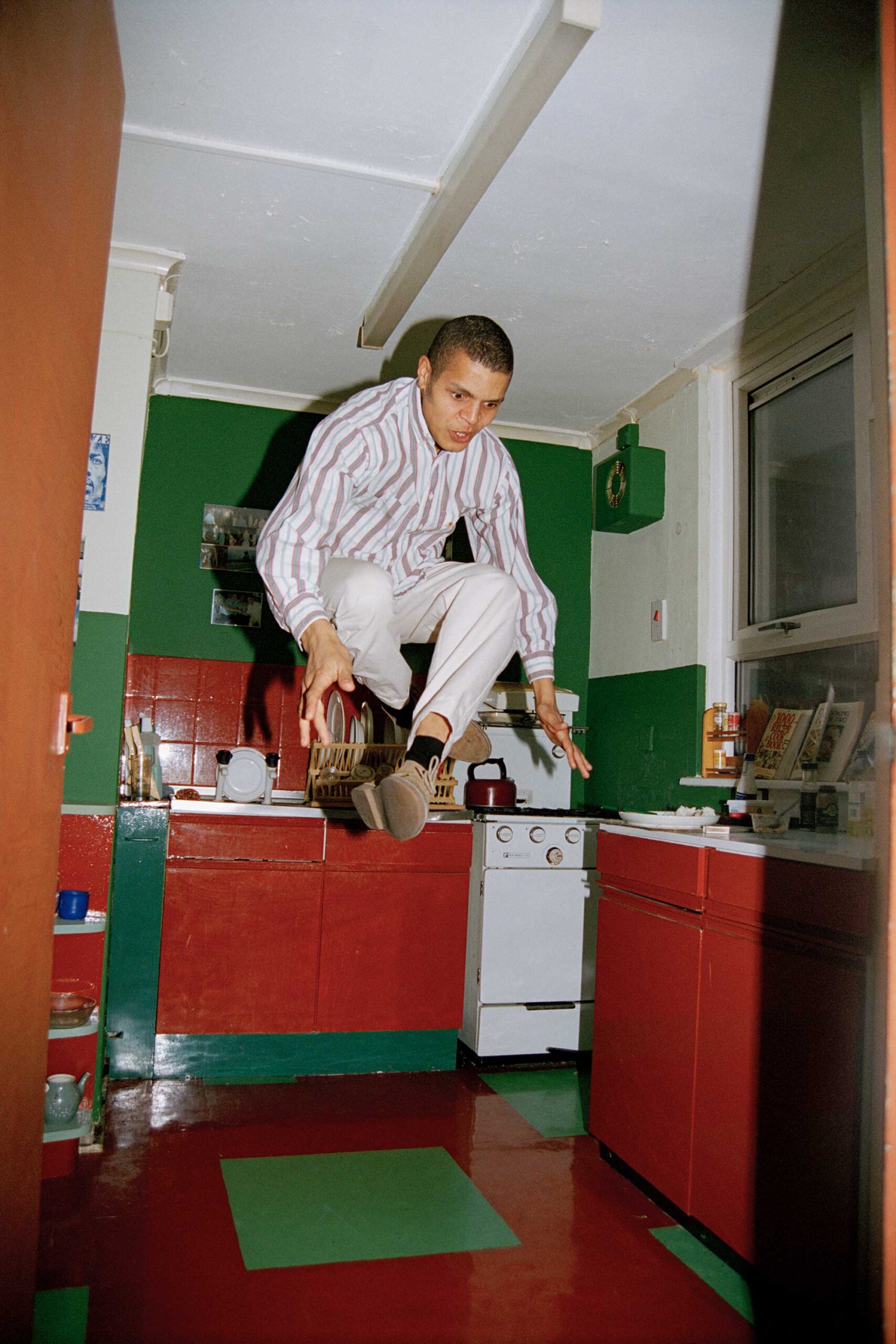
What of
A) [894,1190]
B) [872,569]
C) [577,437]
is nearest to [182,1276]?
[894,1190]

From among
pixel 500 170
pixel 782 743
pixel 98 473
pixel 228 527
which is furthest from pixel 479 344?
pixel 228 527

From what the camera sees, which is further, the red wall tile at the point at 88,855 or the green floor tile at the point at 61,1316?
the red wall tile at the point at 88,855

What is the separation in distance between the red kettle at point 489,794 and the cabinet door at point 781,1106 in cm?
159

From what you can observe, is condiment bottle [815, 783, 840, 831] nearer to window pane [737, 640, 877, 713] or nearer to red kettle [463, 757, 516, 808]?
window pane [737, 640, 877, 713]

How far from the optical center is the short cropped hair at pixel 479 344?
7.22ft

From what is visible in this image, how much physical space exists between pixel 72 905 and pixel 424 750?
124 centimetres

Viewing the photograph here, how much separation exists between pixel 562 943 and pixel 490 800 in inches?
25.4

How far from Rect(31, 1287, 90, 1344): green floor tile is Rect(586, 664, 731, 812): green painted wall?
99.8 inches

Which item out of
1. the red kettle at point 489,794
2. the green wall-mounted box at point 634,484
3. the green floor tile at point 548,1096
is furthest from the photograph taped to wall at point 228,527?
the green floor tile at point 548,1096

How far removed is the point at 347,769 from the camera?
152 inches

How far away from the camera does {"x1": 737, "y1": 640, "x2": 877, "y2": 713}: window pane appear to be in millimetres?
2924

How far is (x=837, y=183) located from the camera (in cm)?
263

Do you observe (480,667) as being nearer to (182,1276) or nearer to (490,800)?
(182,1276)

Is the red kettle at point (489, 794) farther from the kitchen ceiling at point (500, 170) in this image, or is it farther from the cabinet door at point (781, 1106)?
the kitchen ceiling at point (500, 170)
